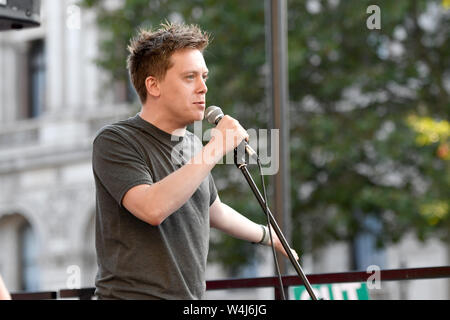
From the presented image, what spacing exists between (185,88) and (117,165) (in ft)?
1.16

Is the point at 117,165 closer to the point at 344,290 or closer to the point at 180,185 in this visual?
the point at 180,185

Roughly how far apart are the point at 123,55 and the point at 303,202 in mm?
3891

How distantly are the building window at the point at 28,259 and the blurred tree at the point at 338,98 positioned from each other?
10711mm

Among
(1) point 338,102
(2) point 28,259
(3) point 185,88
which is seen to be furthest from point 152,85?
(2) point 28,259

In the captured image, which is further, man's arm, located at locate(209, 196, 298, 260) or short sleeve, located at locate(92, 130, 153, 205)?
man's arm, located at locate(209, 196, 298, 260)

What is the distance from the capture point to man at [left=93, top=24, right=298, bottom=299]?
9.98 ft

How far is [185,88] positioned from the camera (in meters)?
3.29

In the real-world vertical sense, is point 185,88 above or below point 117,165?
above

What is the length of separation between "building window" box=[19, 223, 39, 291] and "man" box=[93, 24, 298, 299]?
73.9 feet

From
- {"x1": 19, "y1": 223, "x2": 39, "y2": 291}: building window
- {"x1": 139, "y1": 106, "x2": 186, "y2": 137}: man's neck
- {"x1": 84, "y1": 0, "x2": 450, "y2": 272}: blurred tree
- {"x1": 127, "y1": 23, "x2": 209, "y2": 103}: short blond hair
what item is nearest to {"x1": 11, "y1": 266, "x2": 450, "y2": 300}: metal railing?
{"x1": 139, "y1": 106, "x2": 186, "y2": 137}: man's neck

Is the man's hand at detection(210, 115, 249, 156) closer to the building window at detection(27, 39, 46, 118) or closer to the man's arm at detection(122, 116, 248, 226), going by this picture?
the man's arm at detection(122, 116, 248, 226)

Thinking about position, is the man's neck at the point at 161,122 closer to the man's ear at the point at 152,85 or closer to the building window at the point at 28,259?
the man's ear at the point at 152,85

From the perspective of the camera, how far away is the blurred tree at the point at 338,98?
14.5 metres
